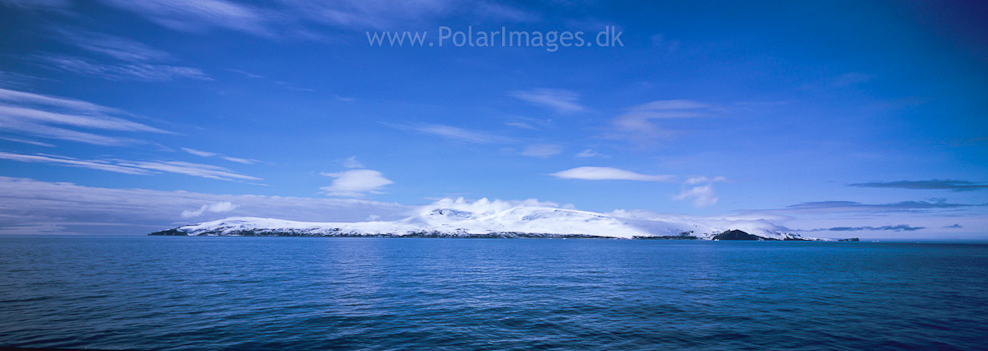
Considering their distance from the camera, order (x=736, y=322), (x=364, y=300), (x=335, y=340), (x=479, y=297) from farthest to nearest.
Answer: (x=479, y=297), (x=364, y=300), (x=736, y=322), (x=335, y=340)

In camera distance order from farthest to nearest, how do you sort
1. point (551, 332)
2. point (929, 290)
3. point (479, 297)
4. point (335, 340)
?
point (929, 290) < point (479, 297) < point (551, 332) < point (335, 340)

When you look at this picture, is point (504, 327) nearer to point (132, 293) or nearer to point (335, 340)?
point (335, 340)

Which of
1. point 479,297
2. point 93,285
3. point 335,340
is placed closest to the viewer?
point 335,340

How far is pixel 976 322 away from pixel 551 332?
33022 mm

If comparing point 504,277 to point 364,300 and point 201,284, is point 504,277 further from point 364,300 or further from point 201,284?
point 201,284

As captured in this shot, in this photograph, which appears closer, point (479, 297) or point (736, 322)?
point (736, 322)

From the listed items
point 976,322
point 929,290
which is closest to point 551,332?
point 976,322

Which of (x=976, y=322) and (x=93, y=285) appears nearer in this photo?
(x=976, y=322)

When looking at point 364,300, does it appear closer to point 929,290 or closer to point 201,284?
point 201,284

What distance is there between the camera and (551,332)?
89.1 feet

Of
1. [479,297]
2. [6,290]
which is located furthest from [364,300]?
[6,290]

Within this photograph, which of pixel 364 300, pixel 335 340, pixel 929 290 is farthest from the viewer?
pixel 929 290

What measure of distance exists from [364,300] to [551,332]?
19195 millimetres

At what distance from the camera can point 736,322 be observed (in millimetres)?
30734
